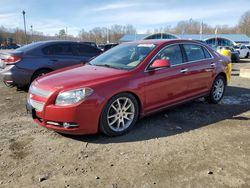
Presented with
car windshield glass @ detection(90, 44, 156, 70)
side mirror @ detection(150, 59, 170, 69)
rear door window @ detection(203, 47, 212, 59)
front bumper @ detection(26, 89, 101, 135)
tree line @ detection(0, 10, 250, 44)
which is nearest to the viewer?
front bumper @ detection(26, 89, 101, 135)

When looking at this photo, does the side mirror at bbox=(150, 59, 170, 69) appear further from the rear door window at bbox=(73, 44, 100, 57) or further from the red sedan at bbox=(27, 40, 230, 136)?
the rear door window at bbox=(73, 44, 100, 57)

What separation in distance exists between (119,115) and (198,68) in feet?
7.61

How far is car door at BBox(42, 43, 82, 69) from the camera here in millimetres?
8594

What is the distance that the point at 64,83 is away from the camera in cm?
459

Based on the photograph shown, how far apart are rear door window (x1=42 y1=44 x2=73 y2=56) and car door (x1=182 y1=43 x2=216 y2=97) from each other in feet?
13.7

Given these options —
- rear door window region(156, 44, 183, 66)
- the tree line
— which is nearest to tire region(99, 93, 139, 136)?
rear door window region(156, 44, 183, 66)

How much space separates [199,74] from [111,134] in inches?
102

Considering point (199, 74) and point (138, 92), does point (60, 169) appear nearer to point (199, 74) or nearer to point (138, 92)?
point (138, 92)

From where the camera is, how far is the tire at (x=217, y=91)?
6.88 meters

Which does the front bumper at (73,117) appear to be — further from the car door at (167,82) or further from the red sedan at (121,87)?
the car door at (167,82)

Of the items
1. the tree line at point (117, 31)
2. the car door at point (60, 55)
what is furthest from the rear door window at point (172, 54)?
the tree line at point (117, 31)

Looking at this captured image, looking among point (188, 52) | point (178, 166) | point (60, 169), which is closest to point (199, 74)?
point (188, 52)

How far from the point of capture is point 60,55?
8844 millimetres

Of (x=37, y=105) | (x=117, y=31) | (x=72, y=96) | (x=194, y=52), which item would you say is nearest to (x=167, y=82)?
(x=194, y=52)
